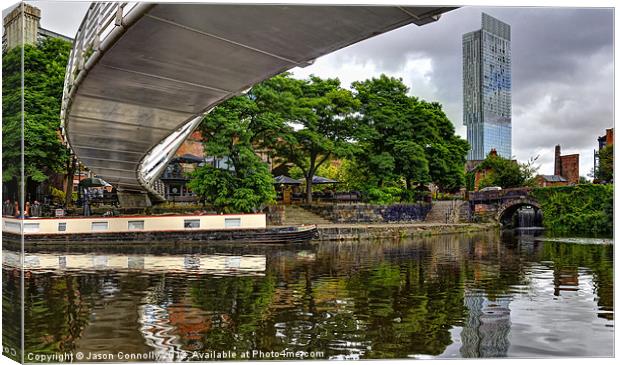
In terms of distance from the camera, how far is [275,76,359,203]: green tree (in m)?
20.5

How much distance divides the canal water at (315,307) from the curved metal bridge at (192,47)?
6.46ft

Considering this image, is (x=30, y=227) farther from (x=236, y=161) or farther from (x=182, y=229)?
(x=236, y=161)

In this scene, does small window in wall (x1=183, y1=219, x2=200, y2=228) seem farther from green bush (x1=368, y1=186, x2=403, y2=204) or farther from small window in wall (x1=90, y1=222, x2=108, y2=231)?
green bush (x1=368, y1=186, x2=403, y2=204)

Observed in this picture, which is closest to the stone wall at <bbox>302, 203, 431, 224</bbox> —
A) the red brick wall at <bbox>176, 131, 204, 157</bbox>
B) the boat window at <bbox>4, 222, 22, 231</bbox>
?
the red brick wall at <bbox>176, 131, 204, 157</bbox>

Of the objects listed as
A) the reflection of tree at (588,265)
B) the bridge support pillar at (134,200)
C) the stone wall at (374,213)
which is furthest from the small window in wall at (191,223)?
the reflection of tree at (588,265)

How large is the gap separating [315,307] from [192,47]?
13.5 ft

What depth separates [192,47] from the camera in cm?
420

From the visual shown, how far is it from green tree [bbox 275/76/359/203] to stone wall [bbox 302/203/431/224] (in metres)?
1.53

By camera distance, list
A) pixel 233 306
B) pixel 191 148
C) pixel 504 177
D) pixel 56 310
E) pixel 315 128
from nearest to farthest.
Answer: pixel 56 310
pixel 233 306
pixel 315 128
pixel 191 148
pixel 504 177

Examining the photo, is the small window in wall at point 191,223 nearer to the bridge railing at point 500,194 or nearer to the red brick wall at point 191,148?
the red brick wall at point 191,148

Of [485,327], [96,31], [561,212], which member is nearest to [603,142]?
[485,327]

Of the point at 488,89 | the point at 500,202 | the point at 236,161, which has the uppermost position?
the point at 488,89

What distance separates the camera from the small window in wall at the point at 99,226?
17578mm

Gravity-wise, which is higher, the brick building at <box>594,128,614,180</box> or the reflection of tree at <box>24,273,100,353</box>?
the brick building at <box>594,128,614,180</box>
